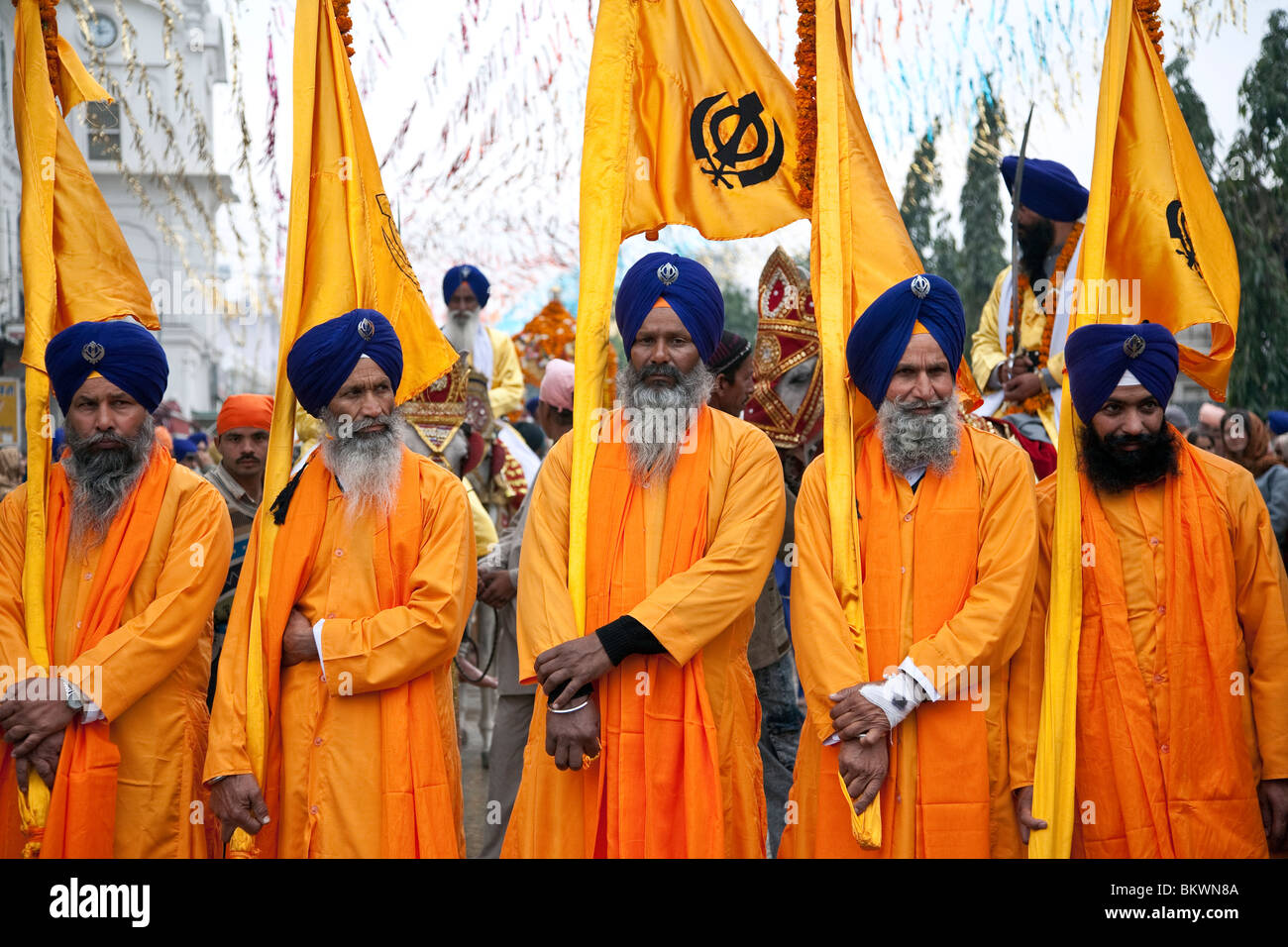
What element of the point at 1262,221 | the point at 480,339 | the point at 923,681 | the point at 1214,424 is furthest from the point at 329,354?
the point at 1262,221

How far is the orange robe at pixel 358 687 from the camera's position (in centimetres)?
402

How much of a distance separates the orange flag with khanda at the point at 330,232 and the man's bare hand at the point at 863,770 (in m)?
Answer: 2.03

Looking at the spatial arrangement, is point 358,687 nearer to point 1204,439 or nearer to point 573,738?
point 573,738

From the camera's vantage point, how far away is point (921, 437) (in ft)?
13.1

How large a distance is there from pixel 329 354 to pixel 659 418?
1.14 metres

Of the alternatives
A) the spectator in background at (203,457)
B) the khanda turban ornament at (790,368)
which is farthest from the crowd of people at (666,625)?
the spectator in background at (203,457)

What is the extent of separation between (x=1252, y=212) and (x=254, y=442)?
1148 cm

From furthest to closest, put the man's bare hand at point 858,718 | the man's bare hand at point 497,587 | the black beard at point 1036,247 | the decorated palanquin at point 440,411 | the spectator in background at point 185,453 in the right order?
the spectator in background at point 185,453 < the decorated palanquin at point 440,411 < the black beard at point 1036,247 < the man's bare hand at point 497,587 < the man's bare hand at point 858,718

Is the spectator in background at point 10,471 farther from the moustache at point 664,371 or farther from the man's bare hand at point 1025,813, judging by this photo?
the man's bare hand at point 1025,813

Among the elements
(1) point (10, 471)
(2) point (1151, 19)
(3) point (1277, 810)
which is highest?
(2) point (1151, 19)

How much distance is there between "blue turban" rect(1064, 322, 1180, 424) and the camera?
398 cm

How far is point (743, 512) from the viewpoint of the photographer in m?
4.08

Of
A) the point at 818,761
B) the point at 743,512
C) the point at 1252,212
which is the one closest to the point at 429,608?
the point at 743,512

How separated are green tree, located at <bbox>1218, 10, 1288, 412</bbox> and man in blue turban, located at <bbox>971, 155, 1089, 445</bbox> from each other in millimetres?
6717
